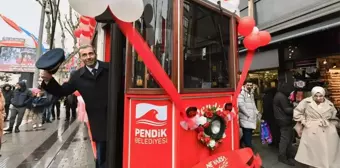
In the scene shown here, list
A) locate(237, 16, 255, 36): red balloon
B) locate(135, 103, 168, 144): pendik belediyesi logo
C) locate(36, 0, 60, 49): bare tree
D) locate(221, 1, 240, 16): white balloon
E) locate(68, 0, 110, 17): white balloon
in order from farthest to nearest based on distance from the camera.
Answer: locate(36, 0, 60, 49): bare tree
locate(237, 16, 255, 36): red balloon
locate(221, 1, 240, 16): white balloon
locate(135, 103, 168, 144): pendik belediyesi logo
locate(68, 0, 110, 17): white balloon

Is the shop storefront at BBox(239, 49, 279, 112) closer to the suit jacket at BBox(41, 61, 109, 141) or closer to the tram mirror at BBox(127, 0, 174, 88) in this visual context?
the tram mirror at BBox(127, 0, 174, 88)

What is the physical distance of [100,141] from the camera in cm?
265

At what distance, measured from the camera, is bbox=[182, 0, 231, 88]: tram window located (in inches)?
93.4

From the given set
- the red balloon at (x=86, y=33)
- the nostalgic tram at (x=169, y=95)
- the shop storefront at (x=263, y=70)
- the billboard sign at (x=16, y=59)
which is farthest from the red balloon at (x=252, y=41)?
the billboard sign at (x=16, y=59)

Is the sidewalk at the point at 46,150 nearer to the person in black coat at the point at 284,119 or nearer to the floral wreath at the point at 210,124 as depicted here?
the floral wreath at the point at 210,124

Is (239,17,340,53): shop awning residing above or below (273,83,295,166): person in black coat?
above

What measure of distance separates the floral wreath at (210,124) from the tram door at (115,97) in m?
0.75

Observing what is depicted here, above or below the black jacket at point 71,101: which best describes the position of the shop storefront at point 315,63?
above

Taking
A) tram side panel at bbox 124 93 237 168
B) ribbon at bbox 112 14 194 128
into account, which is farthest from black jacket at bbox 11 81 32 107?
ribbon at bbox 112 14 194 128

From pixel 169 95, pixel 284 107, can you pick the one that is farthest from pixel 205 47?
pixel 284 107

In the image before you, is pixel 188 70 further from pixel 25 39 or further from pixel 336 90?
pixel 25 39

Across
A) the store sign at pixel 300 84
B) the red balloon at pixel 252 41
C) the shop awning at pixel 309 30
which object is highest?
the shop awning at pixel 309 30

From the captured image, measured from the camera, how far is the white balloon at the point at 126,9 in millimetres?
1714

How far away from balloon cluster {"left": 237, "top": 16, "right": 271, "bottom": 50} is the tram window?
0.27m
